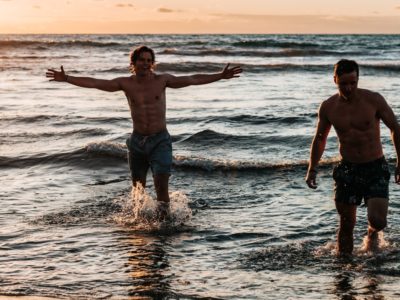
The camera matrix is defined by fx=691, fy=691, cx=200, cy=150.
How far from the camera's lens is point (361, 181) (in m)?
6.29

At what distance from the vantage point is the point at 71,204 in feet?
30.0

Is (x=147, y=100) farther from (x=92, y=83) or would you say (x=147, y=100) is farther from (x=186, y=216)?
(x=186, y=216)

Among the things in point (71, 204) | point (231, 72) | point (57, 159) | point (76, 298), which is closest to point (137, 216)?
point (71, 204)

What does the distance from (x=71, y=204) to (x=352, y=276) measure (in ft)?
14.2

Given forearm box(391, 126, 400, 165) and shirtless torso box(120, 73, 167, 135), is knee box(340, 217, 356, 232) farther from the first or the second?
shirtless torso box(120, 73, 167, 135)

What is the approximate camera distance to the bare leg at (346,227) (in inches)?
256

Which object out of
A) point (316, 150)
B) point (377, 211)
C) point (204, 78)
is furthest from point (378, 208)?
point (204, 78)

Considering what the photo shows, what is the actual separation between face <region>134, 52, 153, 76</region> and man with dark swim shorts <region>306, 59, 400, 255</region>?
6.97ft

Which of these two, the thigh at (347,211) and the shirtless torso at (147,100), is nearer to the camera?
the thigh at (347,211)

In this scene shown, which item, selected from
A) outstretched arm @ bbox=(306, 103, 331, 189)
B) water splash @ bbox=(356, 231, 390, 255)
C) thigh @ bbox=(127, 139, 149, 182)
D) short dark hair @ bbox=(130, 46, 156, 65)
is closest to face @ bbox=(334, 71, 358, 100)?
outstretched arm @ bbox=(306, 103, 331, 189)

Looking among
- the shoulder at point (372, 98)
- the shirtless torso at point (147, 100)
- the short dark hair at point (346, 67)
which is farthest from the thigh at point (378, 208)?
the shirtless torso at point (147, 100)

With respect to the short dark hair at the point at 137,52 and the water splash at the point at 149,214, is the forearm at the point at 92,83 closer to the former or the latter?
the short dark hair at the point at 137,52

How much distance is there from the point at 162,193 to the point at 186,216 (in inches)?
24.6

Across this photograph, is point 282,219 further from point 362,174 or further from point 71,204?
point 71,204
